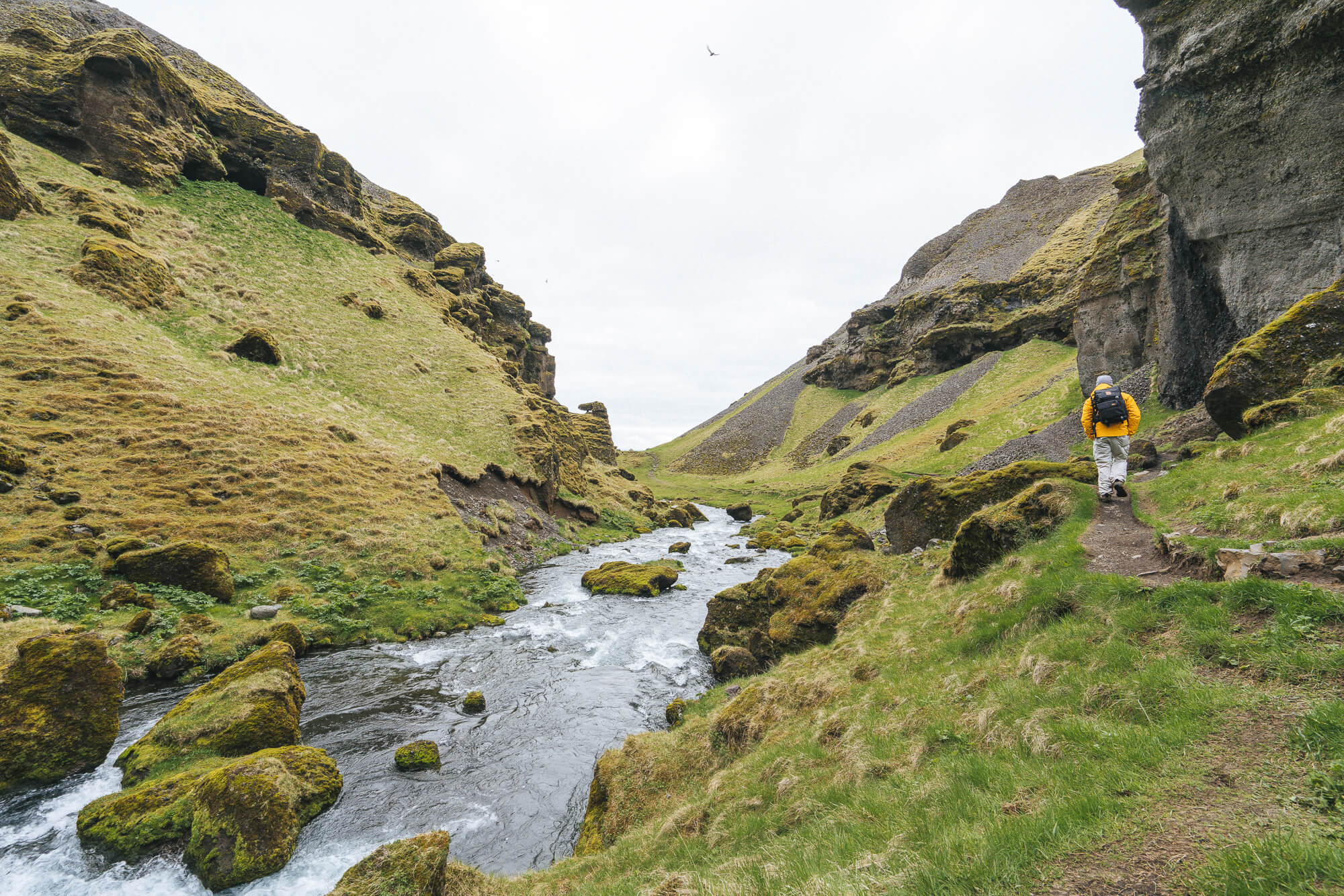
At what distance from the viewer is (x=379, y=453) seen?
123ft

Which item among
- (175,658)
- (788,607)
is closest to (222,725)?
→ (175,658)

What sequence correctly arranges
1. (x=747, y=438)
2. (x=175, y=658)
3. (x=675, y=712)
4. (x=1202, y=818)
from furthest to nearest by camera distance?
1. (x=747, y=438)
2. (x=175, y=658)
3. (x=675, y=712)
4. (x=1202, y=818)

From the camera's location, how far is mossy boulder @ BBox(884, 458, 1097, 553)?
20.0 metres

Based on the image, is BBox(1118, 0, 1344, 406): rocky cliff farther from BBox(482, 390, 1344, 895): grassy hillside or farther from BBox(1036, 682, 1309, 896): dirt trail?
BBox(1036, 682, 1309, 896): dirt trail

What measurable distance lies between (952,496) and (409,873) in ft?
71.7

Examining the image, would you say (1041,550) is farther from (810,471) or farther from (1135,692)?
(810,471)

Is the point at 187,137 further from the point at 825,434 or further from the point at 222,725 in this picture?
the point at 825,434

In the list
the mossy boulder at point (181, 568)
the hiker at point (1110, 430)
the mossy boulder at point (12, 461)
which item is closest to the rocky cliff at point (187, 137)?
the mossy boulder at point (12, 461)

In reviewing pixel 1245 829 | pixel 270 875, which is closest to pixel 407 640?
pixel 270 875

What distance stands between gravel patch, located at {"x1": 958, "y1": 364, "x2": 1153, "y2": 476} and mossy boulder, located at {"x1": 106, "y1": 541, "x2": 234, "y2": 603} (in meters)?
43.2

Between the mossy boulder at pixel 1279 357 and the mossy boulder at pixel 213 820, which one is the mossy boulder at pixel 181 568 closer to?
the mossy boulder at pixel 213 820

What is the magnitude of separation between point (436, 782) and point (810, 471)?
267ft

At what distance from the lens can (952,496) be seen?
21969 millimetres

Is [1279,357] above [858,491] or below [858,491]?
above
